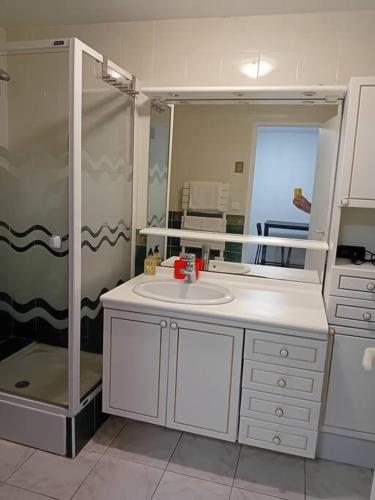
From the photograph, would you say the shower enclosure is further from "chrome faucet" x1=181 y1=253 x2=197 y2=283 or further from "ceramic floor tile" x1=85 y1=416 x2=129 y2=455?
"chrome faucet" x1=181 y1=253 x2=197 y2=283

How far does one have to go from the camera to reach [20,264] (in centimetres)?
261

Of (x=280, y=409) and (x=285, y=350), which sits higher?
(x=285, y=350)

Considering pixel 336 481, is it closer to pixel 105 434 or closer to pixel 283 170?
pixel 105 434

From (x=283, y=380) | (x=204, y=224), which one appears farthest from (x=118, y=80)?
(x=283, y=380)

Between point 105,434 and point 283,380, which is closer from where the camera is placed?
point 283,380

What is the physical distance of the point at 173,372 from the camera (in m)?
1.84

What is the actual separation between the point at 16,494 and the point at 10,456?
0.26m

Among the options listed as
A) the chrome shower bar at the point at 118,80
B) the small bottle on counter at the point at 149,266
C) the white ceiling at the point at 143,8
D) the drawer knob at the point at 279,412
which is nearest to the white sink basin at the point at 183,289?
the small bottle on counter at the point at 149,266

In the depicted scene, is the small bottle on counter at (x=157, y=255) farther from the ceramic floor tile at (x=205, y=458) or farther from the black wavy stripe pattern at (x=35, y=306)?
the ceramic floor tile at (x=205, y=458)

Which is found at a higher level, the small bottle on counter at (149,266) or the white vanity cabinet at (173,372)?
the small bottle on counter at (149,266)

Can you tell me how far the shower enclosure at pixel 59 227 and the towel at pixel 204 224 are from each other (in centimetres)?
38

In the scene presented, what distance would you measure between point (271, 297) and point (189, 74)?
1.32 meters

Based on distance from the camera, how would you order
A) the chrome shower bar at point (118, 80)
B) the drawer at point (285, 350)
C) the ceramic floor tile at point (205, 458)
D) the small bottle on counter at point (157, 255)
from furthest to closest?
1. the small bottle on counter at point (157, 255)
2. the chrome shower bar at point (118, 80)
3. the ceramic floor tile at point (205, 458)
4. the drawer at point (285, 350)

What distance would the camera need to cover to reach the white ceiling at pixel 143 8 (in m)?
1.90
